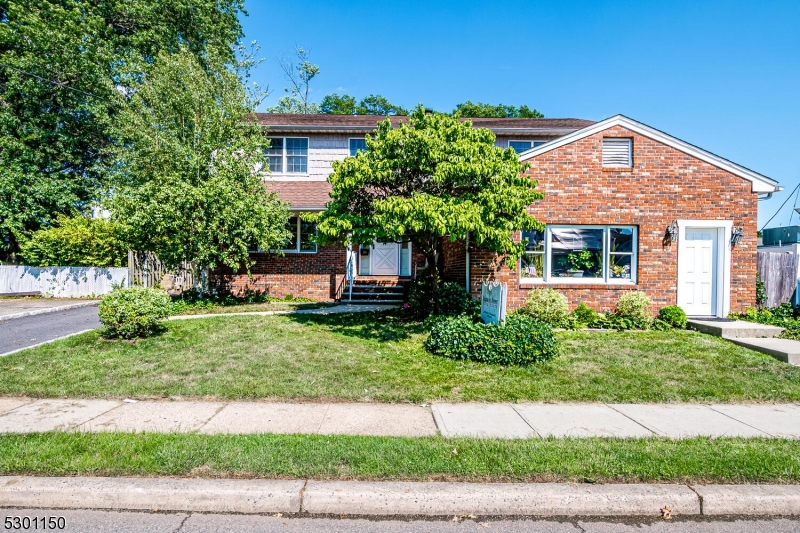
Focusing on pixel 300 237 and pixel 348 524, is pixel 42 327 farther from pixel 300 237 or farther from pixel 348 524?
pixel 348 524

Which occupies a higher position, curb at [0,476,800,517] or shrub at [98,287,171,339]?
shrub at [98,287,171,339]

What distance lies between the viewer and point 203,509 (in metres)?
3.46

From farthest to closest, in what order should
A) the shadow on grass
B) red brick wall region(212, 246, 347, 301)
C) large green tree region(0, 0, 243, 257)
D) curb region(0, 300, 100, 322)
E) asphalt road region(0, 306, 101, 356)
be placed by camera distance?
large green tree region(0, 0, 243, 257), red brick wall region(212, 246, 347, 301), curb region(0, 300, 100, 322), the shadow on grass, asphalt road region(0, 306, 101, 356)

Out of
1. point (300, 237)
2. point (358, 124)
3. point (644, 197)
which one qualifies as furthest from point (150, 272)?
point (644, 197)

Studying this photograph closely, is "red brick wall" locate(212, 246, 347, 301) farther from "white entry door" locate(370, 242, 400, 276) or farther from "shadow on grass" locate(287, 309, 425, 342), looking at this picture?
"shadow on grass" locate(287, 309, 425, 342)

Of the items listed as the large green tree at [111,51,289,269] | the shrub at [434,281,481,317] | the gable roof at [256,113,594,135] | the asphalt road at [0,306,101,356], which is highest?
the gable roof at [256,113,594,135]

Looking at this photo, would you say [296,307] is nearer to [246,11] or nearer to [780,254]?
[780,254]

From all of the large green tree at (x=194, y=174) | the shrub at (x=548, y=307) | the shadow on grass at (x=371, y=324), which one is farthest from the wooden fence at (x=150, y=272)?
the shrub at (x=548, y=307)

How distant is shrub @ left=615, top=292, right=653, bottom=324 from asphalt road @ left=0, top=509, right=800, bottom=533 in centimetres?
734

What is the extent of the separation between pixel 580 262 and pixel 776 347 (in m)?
4.11

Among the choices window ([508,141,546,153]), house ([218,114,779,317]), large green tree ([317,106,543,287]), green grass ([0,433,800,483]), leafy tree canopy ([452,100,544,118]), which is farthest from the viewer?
leafy tree canopy ([452,100,544,118])

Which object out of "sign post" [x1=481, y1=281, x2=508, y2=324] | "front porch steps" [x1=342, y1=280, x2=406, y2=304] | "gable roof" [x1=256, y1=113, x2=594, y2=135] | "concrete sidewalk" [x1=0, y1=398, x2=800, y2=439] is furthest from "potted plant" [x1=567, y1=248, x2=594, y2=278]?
"gable roof" [x1=256, y1=113, x2=594, y2=135]

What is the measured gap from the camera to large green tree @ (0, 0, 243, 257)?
18.2 metres

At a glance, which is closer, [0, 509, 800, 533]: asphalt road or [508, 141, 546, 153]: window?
[0, 509, 800, 533]: asphalt road
